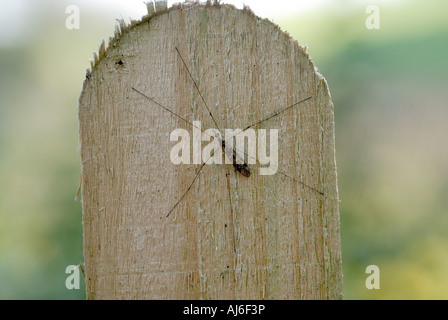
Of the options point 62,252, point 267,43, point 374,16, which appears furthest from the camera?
point 62,252

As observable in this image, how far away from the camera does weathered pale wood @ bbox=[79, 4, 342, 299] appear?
45.1 inches

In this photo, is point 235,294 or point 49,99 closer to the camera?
point 235,294

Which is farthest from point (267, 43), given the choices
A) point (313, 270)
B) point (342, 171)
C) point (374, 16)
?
point (342, 171)

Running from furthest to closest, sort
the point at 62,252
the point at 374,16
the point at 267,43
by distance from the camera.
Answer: the point at 62,252 → the point at 374,16 → the point at 267,43

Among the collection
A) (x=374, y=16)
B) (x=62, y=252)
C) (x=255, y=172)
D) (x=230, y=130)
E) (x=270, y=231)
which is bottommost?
(x=62, y=252)

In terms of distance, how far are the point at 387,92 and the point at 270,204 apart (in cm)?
237

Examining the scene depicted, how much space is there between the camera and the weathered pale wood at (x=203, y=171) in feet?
3.76

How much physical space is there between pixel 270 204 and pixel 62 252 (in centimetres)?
229

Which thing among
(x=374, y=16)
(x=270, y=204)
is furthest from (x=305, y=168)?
(x=374, y=16)

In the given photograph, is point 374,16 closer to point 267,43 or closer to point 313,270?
point 267,43

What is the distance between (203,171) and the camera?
45.4 inches

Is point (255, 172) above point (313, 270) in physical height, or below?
above

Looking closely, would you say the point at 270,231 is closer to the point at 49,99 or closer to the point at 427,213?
the point at 427,213

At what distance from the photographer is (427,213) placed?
3.16 metres
